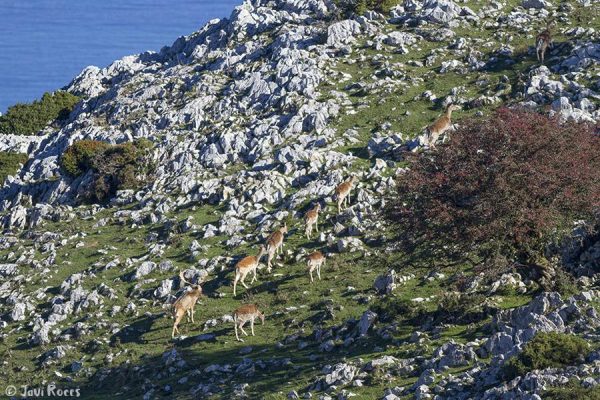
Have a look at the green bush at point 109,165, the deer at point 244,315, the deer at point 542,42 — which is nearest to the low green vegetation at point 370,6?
the deer at point 542,42

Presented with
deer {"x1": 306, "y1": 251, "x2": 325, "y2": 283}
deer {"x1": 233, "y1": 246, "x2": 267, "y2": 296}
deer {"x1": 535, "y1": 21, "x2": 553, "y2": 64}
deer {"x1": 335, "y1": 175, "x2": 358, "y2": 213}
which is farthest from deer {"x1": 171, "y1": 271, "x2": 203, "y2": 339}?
deer {"x1": 535, "y1": 21, "x2": 553, "y2": 64}

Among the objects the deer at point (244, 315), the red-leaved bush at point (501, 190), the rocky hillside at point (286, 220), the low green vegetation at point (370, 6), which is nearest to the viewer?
the rocky hillside at point (286, 220)

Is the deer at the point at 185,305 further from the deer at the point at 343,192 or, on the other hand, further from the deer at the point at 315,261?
the deer at the point at 343,192

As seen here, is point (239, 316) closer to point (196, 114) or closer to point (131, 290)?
point (131, 290)

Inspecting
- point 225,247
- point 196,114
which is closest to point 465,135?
point 225,247

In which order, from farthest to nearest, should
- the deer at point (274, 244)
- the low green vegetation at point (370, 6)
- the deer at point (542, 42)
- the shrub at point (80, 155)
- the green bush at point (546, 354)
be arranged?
1. the low green vegetation at point (370, 6)
2. the shrub at point (80, 155)
3. the deer at point (542, 42)
4. the deer at point (274, 244)
5. the green bush at point (546, 354)

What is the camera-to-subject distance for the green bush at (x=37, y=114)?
64394 mm

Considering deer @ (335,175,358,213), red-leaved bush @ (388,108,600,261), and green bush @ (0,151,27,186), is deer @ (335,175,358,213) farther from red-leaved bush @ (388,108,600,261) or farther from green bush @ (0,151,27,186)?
green bush @ (0,151,27,186)

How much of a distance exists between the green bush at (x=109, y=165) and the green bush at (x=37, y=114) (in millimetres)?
11656

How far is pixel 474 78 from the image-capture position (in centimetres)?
5159

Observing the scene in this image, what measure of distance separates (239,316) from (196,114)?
23.0 m

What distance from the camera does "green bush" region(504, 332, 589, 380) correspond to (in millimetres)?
22406

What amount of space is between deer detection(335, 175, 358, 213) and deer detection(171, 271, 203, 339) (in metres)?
8.37

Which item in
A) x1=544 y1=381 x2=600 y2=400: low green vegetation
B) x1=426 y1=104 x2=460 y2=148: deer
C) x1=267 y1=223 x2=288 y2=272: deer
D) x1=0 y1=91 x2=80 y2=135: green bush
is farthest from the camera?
x1=0 y1=91 x2=80 y2=135: green bush
